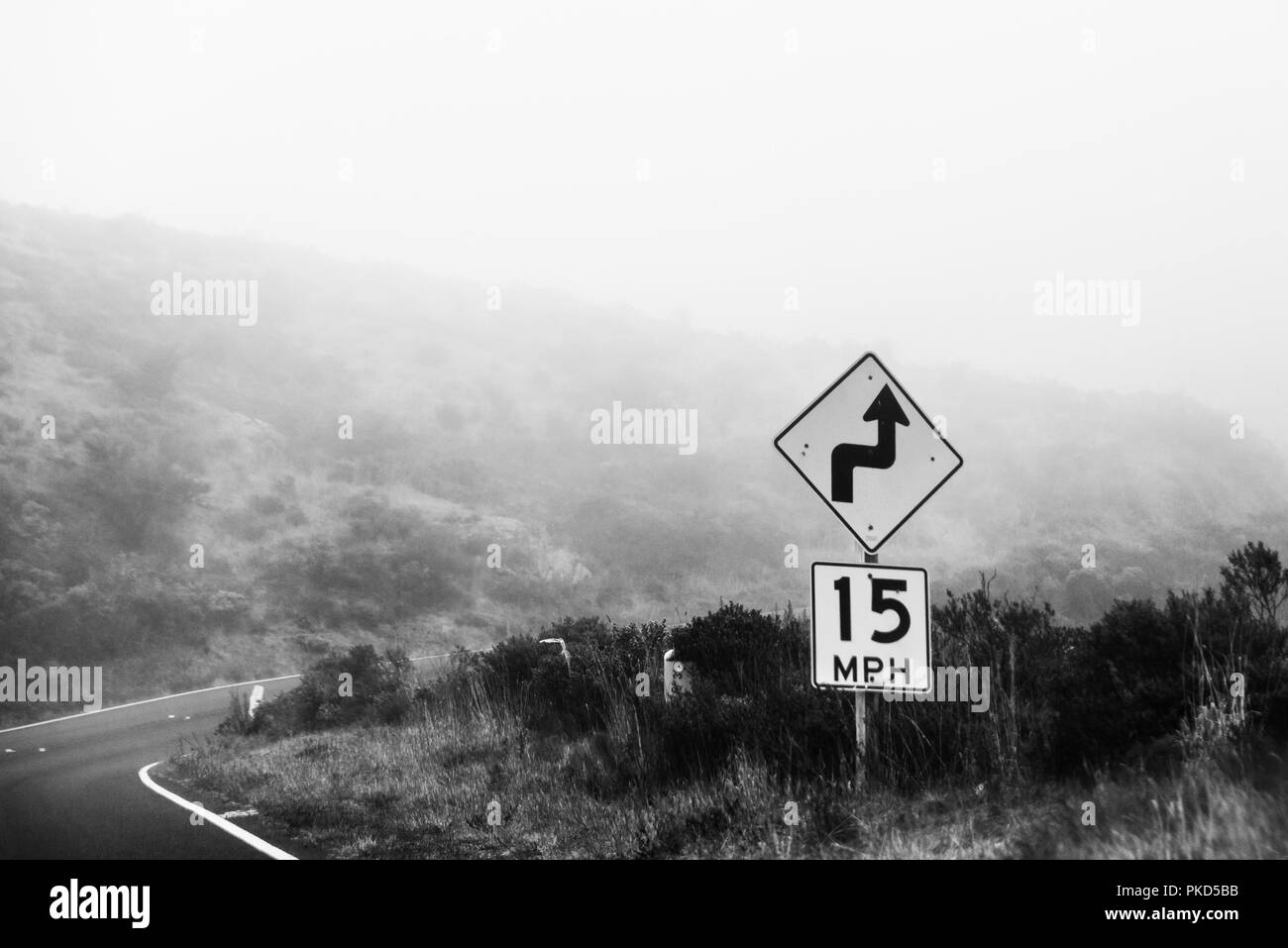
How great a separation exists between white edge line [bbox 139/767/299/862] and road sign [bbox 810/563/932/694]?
4.01m

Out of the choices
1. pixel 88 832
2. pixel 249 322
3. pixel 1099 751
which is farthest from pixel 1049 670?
pixel 249 322

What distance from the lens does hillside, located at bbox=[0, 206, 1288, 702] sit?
1215 inches

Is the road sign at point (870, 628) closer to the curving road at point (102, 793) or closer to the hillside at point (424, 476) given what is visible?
the curving road at point (102, 793)

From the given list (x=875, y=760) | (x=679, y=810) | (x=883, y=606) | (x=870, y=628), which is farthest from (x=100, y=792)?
(x=883, y=606)

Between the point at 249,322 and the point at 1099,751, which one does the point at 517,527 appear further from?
the point at 1099,751

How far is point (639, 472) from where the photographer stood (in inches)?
2004

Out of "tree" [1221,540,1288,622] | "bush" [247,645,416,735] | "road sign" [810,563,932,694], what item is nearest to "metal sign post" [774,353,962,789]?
"road sign" [810,563,932,694]

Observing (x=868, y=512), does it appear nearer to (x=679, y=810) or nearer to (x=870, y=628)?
(x=870, y=628)

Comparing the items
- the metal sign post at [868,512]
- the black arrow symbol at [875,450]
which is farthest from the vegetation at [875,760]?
the black arrow symbol at [875,450]

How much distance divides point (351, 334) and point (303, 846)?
180ft

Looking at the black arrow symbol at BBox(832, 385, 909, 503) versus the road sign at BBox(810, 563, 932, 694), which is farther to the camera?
the black arrow symbol at BBox(832, 385, 909, 503)

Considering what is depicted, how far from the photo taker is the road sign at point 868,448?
23.6 feet

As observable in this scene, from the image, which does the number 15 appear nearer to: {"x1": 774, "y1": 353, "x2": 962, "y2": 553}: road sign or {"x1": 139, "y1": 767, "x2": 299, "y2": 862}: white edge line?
{"x1": 774, "y1": 353, "x2": 962, "y2": 553}: road sign

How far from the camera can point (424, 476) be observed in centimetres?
4481
